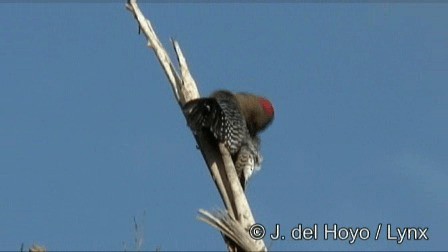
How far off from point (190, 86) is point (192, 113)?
303mm

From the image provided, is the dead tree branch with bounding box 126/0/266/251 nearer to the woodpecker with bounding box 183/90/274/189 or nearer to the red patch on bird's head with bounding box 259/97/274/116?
the woodpecker with bounding box 183/90/274/189

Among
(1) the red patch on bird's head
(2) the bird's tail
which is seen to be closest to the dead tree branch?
(2) the bird's tail

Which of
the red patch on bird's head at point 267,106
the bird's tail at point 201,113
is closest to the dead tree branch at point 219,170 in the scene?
the bird's tail at point 201,113

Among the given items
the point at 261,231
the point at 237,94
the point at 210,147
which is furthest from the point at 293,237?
the point at 237,94

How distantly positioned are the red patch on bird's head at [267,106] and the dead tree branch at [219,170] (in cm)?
209

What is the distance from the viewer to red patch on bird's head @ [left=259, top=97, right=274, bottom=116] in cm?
1894

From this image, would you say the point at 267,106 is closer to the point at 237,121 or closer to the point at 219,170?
the point at 237,121

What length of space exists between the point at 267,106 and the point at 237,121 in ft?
4.60

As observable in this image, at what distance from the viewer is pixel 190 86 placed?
1681 cm

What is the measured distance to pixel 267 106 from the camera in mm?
19031

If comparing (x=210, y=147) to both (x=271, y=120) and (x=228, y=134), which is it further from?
(x=271, y=120)

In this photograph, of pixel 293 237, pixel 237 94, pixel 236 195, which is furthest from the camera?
pixel 237 94

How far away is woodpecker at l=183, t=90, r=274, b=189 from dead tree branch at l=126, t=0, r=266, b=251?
146 millimetres

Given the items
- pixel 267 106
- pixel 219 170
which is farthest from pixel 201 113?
pixel 267 106
